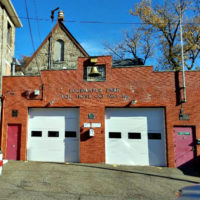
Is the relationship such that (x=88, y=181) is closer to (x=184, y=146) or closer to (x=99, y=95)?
(x=99, y=95)

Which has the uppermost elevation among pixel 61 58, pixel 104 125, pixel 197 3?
pixel 197 3

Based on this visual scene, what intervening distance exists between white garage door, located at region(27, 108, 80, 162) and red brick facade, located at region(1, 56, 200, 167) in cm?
38

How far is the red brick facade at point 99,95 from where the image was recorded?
9.28m

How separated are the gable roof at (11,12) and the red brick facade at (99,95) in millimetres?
5004

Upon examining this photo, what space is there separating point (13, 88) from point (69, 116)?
3.80 m

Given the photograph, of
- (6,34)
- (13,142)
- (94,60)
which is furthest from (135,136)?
Answer: (6,34)

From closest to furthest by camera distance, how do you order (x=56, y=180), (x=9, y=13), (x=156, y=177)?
(x=56, y=180) < (x=156, y=177) < (x=9, y=13)

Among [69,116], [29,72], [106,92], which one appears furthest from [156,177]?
[29,72]

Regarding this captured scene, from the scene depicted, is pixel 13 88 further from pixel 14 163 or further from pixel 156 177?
pixel 156 177

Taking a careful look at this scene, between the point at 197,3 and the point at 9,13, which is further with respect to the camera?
the point at 197,3

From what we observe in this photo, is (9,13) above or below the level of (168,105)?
above

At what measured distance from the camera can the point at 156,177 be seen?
7633mm

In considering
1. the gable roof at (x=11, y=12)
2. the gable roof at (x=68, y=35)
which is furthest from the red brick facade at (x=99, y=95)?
the gable roof at (x=68, y=35)

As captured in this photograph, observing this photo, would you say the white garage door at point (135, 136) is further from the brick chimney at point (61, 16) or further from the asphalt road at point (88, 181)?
the brick chimney at point (61, 16)
